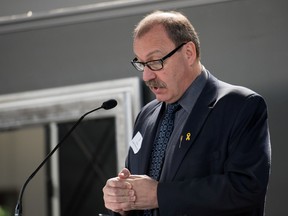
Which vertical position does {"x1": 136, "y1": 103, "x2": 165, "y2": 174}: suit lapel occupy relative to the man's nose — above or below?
below

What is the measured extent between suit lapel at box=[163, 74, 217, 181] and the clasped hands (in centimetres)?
11

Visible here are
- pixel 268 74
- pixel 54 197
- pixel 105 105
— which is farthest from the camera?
pixel 54 197

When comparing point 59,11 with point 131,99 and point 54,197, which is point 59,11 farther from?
point 54,197

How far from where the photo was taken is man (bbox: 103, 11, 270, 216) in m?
2.55

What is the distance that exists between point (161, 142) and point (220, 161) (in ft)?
1.02

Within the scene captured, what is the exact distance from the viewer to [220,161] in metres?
2.62

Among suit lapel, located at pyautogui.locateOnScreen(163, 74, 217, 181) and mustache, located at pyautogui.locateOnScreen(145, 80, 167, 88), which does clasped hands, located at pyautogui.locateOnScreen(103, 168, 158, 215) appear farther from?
mustache, located at pyautogui.locateOnScreen(145, 80, 167, 88)

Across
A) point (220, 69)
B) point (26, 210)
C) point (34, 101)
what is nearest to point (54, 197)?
point (26, 210)

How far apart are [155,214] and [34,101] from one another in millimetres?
2418

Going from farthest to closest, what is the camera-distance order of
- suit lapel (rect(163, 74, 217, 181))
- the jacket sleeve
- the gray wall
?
the gray wall
suit lapel (rect(163, 74, 217, 181))
the jacket sleeve

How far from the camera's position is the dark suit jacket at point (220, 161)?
2.54 m

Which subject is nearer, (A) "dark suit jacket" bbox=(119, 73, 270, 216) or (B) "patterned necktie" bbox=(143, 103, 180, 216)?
(A) "dark suit jacket" bbox=(119, 73, 270, 216)

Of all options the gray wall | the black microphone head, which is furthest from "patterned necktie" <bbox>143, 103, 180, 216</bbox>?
the gray wall

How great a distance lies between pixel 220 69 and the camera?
441cm
